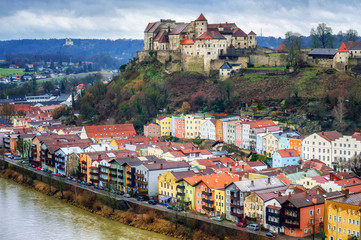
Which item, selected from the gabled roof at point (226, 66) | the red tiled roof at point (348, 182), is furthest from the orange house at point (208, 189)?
the gabled roof at point (226, 66)

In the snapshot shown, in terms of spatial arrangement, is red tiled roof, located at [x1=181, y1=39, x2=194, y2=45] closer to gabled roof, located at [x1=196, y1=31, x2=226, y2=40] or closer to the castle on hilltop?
the castle on hilltop

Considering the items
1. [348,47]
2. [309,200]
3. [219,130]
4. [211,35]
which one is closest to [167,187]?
[309,200]

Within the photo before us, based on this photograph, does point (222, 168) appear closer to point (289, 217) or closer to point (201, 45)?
point (289, 217)

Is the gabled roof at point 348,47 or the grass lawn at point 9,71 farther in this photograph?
the grass lawn at point 9,71

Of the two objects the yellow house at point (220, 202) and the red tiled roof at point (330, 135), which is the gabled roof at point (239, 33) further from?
the yellow house at point (220, 202)

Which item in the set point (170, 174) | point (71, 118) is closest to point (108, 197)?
point (170, 174)

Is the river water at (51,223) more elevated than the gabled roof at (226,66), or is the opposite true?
the gabled roof at (226,66)
